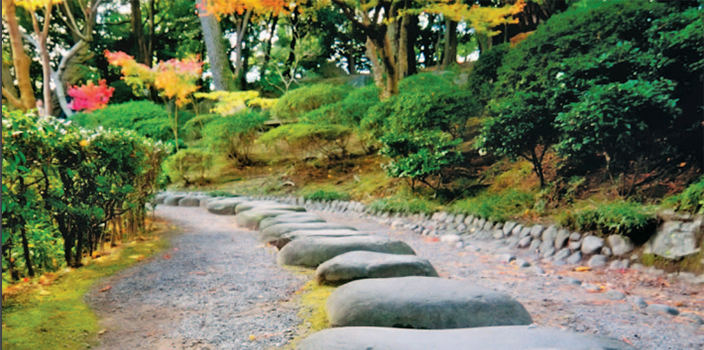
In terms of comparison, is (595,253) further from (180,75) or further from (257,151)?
(180,75)

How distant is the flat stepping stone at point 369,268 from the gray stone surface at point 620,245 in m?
1.54

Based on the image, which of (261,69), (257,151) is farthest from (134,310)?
(261,69)

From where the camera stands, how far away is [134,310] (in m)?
2.33

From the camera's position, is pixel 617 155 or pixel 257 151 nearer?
pixel 617 155

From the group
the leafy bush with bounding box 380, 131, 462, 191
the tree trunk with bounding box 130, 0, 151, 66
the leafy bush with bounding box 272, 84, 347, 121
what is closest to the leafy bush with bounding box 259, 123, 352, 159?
the leafy bush with bounding box 272, 84, 347, 121

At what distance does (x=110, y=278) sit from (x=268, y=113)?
8663 millimetres

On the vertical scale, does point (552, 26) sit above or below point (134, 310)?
above

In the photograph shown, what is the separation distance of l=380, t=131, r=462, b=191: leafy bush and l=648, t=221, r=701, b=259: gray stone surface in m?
2.85

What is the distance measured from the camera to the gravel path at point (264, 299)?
202 cm

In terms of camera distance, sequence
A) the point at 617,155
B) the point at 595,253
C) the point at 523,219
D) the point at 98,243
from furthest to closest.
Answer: the point at 523,219, the point at 617,155, the point at 98,243, the point at 595,253

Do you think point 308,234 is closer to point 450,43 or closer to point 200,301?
point 200,301

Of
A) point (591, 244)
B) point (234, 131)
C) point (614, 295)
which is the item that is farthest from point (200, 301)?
point (234, 131)

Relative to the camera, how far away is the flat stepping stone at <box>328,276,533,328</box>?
190 centimetres

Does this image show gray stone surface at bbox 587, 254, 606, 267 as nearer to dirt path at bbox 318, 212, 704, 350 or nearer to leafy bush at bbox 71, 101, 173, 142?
dirt path at bbox 318, 212, 704, 350
